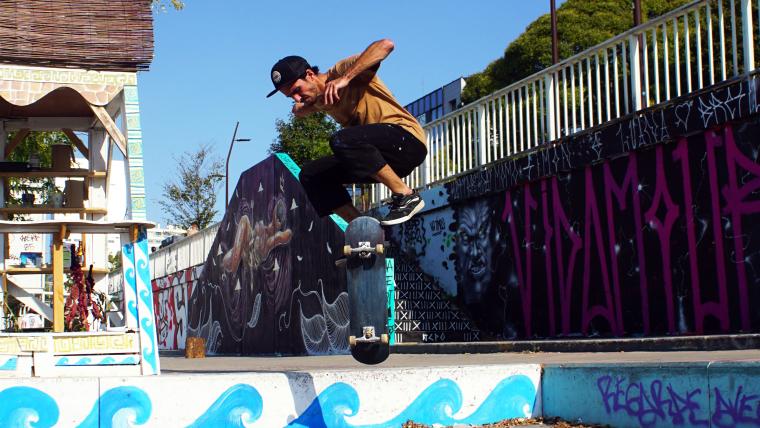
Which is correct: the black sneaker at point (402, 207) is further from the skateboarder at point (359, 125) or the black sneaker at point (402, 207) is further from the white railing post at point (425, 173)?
the white railing post at point (425, 173)

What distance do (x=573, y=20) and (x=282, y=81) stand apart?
1288 inches

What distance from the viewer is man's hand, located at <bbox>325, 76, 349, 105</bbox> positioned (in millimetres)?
4977

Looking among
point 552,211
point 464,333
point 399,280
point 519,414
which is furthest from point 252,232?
point 519,414

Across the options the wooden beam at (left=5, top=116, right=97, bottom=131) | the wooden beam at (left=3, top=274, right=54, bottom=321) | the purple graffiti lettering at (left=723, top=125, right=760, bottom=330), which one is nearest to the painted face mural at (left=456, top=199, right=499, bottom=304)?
the purple graffiti lettering at (left=723, top=125, right=760, bottom=330)

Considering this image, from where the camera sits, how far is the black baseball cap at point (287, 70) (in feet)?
16.7

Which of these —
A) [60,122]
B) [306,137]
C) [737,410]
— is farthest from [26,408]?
[306,137]

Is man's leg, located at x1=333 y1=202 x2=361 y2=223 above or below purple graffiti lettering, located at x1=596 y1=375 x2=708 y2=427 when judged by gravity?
above

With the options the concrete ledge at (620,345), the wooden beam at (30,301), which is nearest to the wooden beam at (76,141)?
the wooden beam at (30,301)

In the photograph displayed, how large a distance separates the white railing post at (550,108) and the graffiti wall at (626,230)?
10.2 inches

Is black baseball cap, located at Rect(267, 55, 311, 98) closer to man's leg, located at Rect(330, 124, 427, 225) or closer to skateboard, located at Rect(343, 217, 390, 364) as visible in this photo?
man's leg, located at Rect(330, 124, 427, 225)

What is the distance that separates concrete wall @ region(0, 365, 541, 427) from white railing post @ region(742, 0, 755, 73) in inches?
Answer: 219

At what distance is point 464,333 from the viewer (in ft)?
52.1

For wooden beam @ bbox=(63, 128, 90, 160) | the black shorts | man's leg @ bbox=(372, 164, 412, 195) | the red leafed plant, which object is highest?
wooden beam @ bbox=(63, 128, 90, 160)

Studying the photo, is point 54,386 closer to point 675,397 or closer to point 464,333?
point 675,397
